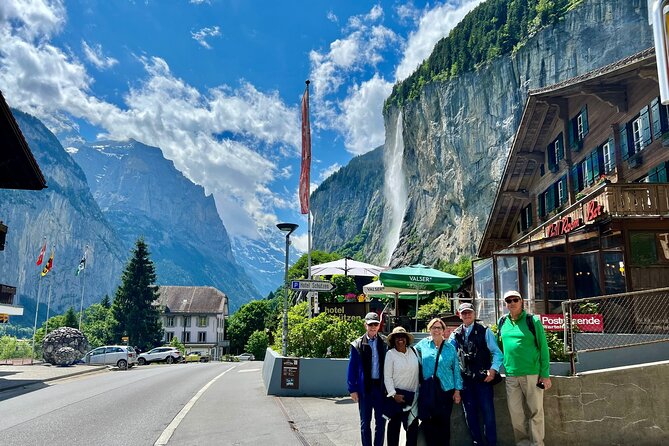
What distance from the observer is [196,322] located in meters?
90.9

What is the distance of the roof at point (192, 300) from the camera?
92438mm

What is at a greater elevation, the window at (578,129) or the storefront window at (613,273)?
the window at (578,129)

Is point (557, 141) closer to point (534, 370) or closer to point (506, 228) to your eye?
point (506, 228)

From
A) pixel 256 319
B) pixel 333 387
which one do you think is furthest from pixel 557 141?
pixel 256 319

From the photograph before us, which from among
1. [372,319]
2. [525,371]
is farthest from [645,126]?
[372,319]

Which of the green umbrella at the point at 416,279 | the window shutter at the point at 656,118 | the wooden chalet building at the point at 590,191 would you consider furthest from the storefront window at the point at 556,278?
the window shutter at the point at 656,118

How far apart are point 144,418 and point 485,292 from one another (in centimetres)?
1365

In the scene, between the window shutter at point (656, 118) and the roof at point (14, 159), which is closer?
the window shutter at point (656, 118)

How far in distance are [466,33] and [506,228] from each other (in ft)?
217

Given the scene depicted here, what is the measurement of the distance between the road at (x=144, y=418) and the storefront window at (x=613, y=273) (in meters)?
9.35

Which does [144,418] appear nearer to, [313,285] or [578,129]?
[313,285]

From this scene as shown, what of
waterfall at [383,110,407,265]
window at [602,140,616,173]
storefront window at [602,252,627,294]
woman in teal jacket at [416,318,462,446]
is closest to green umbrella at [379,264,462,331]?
storefront window at [602,252,627,294]

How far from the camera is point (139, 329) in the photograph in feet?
222

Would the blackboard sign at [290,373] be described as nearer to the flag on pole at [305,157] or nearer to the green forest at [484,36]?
the flag on pole at [305,157]
